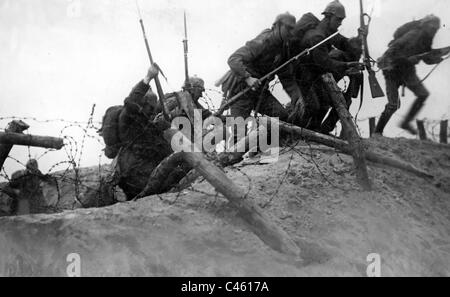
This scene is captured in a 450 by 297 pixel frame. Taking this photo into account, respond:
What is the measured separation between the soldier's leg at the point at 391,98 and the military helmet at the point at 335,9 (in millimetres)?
1600

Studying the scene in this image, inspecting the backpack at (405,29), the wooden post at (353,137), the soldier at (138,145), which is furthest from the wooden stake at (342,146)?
the backpack at (405,29)

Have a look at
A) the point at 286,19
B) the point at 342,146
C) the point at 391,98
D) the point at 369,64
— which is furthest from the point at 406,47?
the point at 342,146

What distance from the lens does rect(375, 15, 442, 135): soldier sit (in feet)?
27.0

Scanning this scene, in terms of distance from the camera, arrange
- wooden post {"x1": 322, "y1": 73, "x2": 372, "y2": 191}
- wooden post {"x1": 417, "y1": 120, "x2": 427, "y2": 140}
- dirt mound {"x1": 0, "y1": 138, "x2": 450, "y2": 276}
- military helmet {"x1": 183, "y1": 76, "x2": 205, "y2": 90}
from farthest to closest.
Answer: wooden post {"x1": 417, "y1": 120, "x2": 427, "y2": 140}, military helmet {"x1": 183, "y1": 76, "x2": 205, "y2": 90}, wooden post {"x1": 322, "y1": 73, "x2": 372, "y2": 191}, dirt mound {"x1": 0, "y1": 138, "x2": 450, "y2": 276}

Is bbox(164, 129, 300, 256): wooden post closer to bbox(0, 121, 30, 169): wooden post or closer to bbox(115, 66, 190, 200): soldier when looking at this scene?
bbox(115, 66, 190, 200): soldier

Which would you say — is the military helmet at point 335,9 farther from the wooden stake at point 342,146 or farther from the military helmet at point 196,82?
the military helmet at point 196,82

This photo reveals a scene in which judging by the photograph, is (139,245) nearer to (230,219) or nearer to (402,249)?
(230,219)

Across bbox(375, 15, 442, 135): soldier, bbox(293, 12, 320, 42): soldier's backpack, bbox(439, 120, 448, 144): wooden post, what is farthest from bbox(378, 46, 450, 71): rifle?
bbox(293, 12, 320, 42): soldier's backpack

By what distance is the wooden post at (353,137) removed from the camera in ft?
19.9

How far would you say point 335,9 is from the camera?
23.7 feet

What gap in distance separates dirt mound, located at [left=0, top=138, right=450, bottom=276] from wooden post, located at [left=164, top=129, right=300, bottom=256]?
9 centimetres

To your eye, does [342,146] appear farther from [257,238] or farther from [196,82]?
[196,82]

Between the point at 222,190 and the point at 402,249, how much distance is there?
187 cm
